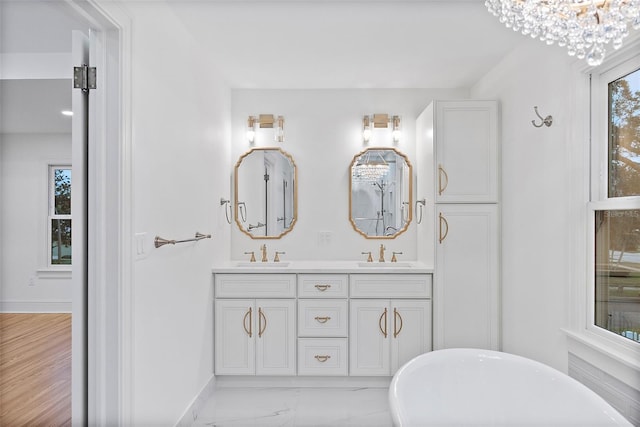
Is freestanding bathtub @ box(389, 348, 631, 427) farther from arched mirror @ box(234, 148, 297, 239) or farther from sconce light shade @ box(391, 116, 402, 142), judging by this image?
sconce light shade @ box(391, 116, 402, 142)

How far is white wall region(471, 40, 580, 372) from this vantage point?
2062 mm

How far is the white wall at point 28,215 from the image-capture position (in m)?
1.60

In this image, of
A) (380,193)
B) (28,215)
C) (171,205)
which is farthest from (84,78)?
(380,193)

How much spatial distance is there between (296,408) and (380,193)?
177cm

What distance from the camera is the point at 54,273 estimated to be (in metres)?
1.80

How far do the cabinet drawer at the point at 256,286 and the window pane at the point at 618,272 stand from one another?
182cm

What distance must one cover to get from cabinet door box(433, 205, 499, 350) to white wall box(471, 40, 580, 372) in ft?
0.27

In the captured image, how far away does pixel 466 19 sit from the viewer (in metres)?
2.15

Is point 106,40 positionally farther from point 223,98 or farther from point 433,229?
point 433,229

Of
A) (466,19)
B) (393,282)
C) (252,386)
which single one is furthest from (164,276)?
(466,19)

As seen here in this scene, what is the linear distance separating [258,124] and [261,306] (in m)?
1.52

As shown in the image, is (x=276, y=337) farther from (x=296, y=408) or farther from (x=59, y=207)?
(x=59, y=207)

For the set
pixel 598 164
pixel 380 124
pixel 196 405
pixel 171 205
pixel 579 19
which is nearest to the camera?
pixel 579 19

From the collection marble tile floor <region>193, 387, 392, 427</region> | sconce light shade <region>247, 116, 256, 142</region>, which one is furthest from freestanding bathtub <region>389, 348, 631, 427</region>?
sconce light shade <region>247, 116, 256, 142</region>
